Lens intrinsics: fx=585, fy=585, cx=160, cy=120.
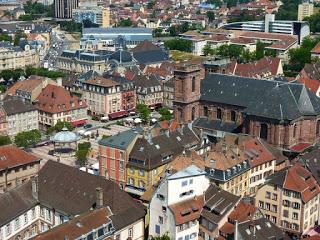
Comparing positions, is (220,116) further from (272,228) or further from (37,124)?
(272,228)

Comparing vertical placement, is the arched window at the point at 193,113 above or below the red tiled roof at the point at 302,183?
above

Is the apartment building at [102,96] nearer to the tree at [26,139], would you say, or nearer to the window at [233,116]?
the tree at [26,139]

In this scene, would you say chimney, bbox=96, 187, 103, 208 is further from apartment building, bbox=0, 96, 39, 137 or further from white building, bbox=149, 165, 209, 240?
apartment building, bbox=0, 96, 39, 137

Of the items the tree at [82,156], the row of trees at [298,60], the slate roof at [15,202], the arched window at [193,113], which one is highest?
the row of trees at [298,60]

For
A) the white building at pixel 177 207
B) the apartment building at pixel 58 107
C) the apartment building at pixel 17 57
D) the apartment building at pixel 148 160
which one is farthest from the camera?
the apartment building at pixel 17 57

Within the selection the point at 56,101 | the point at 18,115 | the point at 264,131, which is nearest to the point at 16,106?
the point at 18,115

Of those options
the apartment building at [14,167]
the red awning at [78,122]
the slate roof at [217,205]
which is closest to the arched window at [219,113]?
the red awning at [78,122]

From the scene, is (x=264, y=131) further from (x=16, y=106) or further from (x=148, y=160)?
(x=16, y=106)
